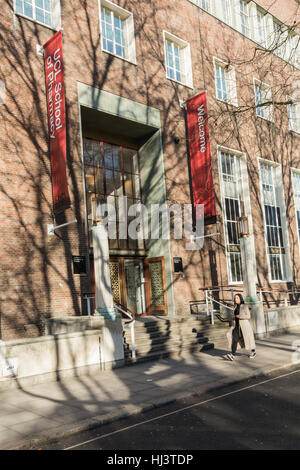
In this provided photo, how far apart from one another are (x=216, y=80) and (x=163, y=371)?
15900 mm

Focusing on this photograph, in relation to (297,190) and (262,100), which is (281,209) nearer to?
(297,190)

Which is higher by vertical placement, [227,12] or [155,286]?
[227,12]

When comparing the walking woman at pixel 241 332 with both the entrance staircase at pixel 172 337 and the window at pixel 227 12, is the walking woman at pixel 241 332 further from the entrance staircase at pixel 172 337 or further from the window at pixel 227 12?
the window at pixel 227 12

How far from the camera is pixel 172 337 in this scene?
13.2 metres

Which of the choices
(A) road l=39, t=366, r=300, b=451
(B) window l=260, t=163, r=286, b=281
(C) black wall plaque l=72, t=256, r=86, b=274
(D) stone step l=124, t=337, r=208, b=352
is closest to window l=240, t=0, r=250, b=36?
(B) window l=260, t=163, r=286, b=281

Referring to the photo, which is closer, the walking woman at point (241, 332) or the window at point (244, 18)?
the walking woman at point (241, 332)

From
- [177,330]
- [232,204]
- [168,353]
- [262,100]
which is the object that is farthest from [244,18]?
[168,353]

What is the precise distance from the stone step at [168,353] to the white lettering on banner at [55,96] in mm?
7037

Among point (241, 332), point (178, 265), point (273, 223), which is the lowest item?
point (241, 332)

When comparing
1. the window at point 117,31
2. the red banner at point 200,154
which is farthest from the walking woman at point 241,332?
the window at point 117,31

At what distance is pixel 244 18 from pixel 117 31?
10.7 meters

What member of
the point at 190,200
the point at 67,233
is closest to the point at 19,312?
the point at 67,233

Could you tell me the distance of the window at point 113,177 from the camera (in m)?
Result: 16.2

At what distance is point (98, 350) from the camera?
10406 mm
